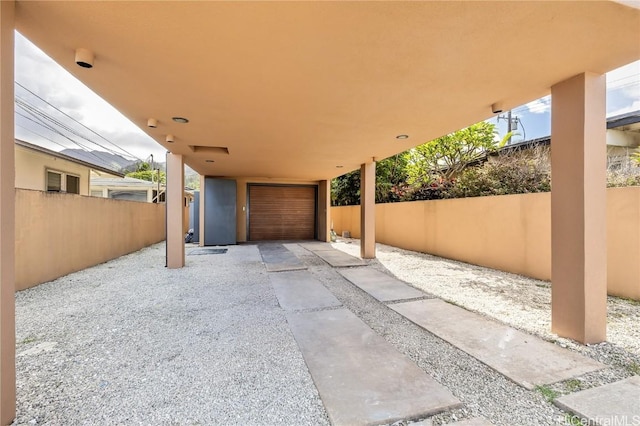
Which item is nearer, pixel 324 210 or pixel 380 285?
pixel 380 285

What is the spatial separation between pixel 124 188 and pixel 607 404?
18.5m

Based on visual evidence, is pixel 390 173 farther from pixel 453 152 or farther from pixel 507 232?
pixel 507 232

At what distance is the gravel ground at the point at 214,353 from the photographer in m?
1.76

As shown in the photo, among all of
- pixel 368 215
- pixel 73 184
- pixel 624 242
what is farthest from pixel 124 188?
pixel 624 242

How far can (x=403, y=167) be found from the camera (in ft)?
40.6

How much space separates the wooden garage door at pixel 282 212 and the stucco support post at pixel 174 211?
16.7ft

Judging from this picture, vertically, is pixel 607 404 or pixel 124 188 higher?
pixel 124 188

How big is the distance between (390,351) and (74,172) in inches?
424

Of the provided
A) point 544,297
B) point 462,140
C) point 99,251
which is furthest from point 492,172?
point 99,251

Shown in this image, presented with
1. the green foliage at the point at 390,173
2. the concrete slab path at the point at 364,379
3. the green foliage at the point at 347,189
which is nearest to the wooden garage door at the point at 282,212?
the green foliage at the point at 347,189

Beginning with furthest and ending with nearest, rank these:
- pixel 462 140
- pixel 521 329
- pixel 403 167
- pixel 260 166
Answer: pixel 403 167 → pixel 462 140 → pixel 260 166 → pixel 521 329

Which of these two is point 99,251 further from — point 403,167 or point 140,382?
point 403,167

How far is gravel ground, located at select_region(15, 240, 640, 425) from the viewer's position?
1756 mm

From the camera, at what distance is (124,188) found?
15211mm
